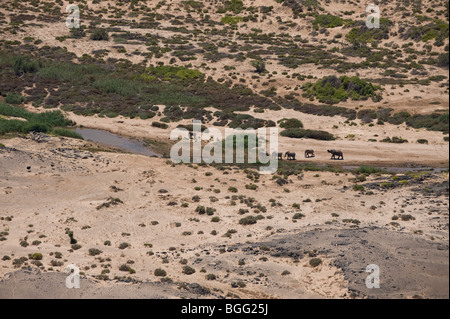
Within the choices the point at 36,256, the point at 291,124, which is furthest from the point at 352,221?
the point at 291,124

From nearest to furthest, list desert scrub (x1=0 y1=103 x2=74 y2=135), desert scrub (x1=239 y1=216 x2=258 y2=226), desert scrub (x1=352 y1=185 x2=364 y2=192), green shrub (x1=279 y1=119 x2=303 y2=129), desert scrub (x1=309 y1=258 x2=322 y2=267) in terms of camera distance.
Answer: desert scrub (x1=309 y1=258 x2=322 y2=267) < desert scrub (x1=239 y1=216 x2=258 y2=226) < desert scrub (x1=352 y1=185 x2=364 y2=192) < desert scrub (x1=0 y1=103 x2=74 y2=135) < green shrub (x1=279 y1=119 x2=303 y2=129)

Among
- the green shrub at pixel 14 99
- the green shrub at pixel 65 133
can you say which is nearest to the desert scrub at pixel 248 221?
the green shrub at pixel 65 133

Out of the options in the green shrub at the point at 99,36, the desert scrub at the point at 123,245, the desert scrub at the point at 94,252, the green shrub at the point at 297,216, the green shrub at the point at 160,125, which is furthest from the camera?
the green shrub at the point at 99,36

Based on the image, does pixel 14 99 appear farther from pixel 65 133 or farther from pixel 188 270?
pixel 188 270

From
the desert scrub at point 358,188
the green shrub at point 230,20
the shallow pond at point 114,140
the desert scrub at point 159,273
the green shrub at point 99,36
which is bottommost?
the shallow pond at point 114,140

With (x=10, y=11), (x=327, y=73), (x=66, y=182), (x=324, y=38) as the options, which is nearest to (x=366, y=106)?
(x=327, y=73)

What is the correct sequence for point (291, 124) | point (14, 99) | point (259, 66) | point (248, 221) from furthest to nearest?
point (259, 66)
point (14, 99)
point (291, 124)
point (248, 221)

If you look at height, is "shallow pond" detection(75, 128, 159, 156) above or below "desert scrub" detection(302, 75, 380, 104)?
below

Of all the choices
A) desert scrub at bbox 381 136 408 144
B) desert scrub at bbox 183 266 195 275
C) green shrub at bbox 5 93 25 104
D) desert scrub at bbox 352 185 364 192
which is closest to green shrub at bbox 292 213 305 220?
desert scrub at bbox 352 185 364 192

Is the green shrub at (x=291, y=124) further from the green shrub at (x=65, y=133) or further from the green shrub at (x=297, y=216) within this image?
the green shrub at (x=297, y=216)

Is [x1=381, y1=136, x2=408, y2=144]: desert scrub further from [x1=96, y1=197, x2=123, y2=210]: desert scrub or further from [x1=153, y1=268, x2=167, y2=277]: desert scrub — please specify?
[x1=153, y1=268, x2=167, y2=277]: desert scrub

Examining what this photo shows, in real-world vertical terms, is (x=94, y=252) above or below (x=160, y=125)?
above
